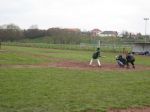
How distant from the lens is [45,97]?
1292 centimetres

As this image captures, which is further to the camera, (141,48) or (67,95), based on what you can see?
(141,48)

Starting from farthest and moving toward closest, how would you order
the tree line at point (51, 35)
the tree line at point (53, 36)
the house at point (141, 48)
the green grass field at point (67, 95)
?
the tree line at point (51, 35) → the tree line at point (53, 36) → the house at point (141, 48) → the green grass field at point (67, 95)

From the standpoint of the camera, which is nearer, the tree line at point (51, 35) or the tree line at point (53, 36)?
the tree line at point (53, 36)

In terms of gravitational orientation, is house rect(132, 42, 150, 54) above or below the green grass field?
below

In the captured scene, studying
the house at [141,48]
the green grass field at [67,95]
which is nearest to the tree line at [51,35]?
the house at [141,48]

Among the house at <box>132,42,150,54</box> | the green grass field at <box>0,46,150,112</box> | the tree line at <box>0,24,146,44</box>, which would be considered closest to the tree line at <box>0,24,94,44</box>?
the tree line at <box>0,24,146,44</box>

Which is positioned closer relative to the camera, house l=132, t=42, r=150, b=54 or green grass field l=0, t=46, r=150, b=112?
green grass field l=0, t=46, r=150, b=112

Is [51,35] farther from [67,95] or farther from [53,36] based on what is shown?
[67,95]

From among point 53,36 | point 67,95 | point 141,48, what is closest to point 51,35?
point 53,36

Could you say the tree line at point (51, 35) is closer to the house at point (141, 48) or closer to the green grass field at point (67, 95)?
the house at point (141, 48)

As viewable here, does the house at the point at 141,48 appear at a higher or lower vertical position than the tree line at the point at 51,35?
lower

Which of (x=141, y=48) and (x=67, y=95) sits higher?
(x=67, y=95)

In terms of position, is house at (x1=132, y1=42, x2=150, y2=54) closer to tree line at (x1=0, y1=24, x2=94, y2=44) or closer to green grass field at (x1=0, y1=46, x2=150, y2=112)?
tree line at (x1=0, y1=24, x2=94, y2=44)

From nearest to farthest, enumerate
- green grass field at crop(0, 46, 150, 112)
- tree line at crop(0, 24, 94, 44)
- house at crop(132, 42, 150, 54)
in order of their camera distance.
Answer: green grass field at crop(0, 46, 150, 112)
house at crop(132, 42, 150, 54)
tree line at crop(0, 24, 94, 44)
